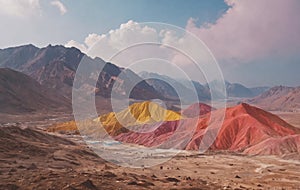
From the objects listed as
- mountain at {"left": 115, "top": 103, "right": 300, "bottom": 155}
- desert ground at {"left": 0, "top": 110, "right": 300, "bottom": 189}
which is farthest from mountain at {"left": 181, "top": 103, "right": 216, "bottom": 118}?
desert ground at {"left": 0, "top": 110, "right": 300, "bottom": 189}

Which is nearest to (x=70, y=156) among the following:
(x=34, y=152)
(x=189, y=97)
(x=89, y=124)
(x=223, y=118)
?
(x=34, y=152)

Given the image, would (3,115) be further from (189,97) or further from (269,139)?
(189,97)

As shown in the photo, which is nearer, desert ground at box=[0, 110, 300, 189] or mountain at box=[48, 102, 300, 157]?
desert ground at box=[0, 110, 300, 189]

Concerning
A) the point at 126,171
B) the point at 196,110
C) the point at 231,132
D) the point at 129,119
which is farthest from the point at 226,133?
the point at 126,171

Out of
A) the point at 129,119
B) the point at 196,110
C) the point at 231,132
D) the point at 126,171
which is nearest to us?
the point at 126,171

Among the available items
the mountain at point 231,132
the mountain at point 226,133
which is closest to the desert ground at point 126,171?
the mountain at point 226,133

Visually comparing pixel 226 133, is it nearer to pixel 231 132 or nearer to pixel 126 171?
pixel 231 132

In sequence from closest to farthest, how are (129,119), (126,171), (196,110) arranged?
(126,171) → (129,119) → (196,110)

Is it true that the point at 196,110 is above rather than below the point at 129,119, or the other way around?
above

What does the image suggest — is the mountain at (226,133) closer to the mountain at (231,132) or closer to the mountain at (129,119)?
the mountain at (231,132)

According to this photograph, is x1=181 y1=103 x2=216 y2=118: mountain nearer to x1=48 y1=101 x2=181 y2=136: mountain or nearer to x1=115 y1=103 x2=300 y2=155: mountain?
x1=48 y1=101 x2=181 y2=136: mountain

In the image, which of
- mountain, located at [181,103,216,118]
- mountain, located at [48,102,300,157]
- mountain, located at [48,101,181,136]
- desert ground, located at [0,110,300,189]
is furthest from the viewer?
mountain, located at [181,103,216,118]

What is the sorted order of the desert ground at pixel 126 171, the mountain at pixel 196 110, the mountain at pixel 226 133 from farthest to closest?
the mountain at pixel 196 110 < the mountain at pixel 226 133 < the desert ground at pixel 126 171

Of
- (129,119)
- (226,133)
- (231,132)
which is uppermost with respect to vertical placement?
(129,119)
